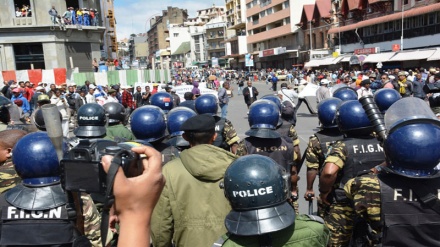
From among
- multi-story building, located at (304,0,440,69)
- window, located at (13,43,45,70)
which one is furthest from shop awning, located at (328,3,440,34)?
window, located at (13,43,45,70)

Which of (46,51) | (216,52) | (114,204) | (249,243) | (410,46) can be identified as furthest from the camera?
(216,52)

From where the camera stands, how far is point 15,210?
2227 mm

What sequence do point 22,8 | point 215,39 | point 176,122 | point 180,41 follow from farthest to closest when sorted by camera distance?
point 180,41 → point 215,39 → point 22,8 → point 176,122

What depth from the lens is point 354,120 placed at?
360 cm

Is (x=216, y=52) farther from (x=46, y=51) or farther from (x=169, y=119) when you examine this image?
(x=169, y=119)

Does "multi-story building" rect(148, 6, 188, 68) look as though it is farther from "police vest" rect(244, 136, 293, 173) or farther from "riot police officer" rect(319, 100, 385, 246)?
"riot police officer" rect(319, 100, 385, 246)

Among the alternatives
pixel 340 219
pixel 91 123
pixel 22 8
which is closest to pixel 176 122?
pixel 91 123

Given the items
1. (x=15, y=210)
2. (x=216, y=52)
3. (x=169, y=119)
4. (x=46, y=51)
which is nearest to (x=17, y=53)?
(x=46, y=51)

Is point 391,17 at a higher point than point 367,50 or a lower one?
higher

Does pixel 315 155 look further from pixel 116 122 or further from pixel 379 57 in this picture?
pixel 379 57

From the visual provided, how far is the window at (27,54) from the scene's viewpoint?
86.2ft

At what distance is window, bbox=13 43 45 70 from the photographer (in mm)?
26281

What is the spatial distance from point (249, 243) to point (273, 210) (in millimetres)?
203

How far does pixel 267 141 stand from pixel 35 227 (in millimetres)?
2641
